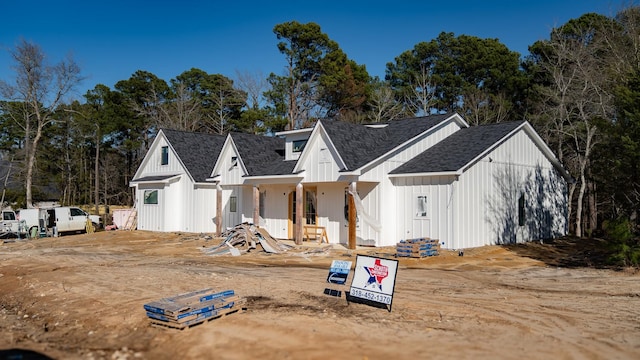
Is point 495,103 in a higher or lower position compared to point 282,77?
lower

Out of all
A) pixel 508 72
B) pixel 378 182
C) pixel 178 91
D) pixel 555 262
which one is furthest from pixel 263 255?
pixel 178 91

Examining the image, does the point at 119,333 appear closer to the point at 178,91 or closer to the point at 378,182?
the point at 378,182

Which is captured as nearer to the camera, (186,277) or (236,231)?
(186,277)

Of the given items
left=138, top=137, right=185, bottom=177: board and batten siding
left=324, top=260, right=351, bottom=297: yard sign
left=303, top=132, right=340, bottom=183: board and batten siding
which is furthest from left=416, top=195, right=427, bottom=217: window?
left=138, top=137, right=185, bottom=177: board and batten siding

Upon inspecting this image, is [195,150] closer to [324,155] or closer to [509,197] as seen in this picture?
[324,155]

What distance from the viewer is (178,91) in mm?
54344

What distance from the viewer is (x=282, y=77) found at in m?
47.2

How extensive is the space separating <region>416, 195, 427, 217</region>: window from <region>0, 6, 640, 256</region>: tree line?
8.62m

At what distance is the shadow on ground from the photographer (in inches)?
717

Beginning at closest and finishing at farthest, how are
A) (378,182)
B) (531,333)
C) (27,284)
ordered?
1. (531,333)
2. (27,284)
3. (378,182)

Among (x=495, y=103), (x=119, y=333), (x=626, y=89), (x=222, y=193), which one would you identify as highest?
(x=495, y=103)

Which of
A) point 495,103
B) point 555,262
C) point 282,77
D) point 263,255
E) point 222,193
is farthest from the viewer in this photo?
point 282,77

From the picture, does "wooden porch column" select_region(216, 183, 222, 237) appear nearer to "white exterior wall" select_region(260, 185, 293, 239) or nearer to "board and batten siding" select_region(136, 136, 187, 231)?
"white exterior wall" select_region(260, 185, 293, 239)

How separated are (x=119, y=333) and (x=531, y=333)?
690cm
